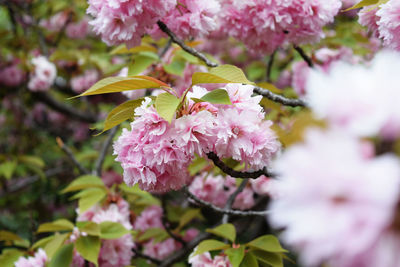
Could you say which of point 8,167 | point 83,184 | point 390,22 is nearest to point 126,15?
point 390,22

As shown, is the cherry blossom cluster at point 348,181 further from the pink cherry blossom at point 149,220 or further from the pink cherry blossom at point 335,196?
the pink cherry blossom at point 149,220

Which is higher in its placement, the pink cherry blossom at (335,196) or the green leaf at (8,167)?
the pink cherry blossom at (335,196)

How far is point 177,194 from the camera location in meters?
3.87

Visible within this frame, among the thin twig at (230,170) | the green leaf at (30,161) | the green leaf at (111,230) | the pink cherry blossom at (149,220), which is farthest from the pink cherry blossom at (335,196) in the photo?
the green leaf at (30,161)

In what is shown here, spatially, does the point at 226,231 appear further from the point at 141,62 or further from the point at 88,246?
the point at 141,62

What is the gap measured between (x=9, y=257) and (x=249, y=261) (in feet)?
4.43

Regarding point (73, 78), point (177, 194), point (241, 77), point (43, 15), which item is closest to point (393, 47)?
point (241, 77)

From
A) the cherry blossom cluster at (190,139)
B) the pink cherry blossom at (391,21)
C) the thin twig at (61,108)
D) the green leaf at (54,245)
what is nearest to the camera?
the cherry blossom cluster at (190,139)

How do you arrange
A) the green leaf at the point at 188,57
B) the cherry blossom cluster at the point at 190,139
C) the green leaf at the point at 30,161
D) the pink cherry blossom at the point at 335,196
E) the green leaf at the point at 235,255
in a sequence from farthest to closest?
1. the green leaf at the point at 30,161
2. the green leaf at the point at 188,57
3. the green leaf at the point at 235,255
4. the cherry blossom cluster at the point at 190,139
5. the pink cherry blossom at the point at 335,196

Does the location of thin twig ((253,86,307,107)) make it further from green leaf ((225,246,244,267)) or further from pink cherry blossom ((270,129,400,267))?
pink cherry blossom ((270,129,400,267))

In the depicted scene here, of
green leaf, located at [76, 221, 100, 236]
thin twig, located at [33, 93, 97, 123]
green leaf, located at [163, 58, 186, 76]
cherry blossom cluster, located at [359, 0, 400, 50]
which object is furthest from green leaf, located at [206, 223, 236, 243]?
thin twig, located at [33, 93, 97, 123]

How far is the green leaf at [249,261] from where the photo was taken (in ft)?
5.03

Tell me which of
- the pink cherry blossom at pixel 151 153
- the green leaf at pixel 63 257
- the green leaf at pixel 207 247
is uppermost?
the pink cherry blossom at pixel 151 153

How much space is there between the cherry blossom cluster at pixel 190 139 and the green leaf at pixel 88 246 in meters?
0.69
